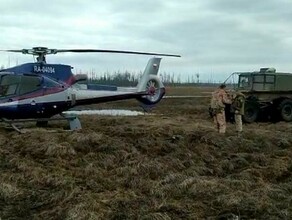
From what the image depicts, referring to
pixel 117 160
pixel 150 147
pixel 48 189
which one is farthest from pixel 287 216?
pixel 150 147

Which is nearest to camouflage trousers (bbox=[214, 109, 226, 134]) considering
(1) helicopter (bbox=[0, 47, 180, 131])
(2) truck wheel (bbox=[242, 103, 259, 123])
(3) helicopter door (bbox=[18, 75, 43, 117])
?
(1) helicopter (bbox=[0, 47, 180, 131])

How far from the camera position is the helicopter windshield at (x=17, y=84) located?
45.1 ft

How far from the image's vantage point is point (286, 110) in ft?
62.9

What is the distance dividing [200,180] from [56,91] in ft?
26.0

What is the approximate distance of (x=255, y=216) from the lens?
6.16 m

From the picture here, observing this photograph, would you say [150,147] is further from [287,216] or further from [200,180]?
[287,216]

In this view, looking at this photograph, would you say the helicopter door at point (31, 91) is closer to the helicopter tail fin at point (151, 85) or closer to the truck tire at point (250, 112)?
the helicopter tail fin at point (151, 85)

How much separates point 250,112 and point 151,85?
4198mm

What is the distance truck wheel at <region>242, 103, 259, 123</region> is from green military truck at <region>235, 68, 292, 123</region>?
0.48 ft

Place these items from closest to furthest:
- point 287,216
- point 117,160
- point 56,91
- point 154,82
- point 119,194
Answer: point 287,216, point 119,194, point 117,160, point 56,91, point 154,82

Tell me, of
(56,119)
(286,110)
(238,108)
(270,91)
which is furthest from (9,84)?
(286,110)

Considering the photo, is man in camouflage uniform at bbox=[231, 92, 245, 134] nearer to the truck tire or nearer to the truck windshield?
the truck tire

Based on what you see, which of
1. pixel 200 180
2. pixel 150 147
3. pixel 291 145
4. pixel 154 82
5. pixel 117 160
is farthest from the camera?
pixel 154 82

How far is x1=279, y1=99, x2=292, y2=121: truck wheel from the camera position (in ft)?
62.4
